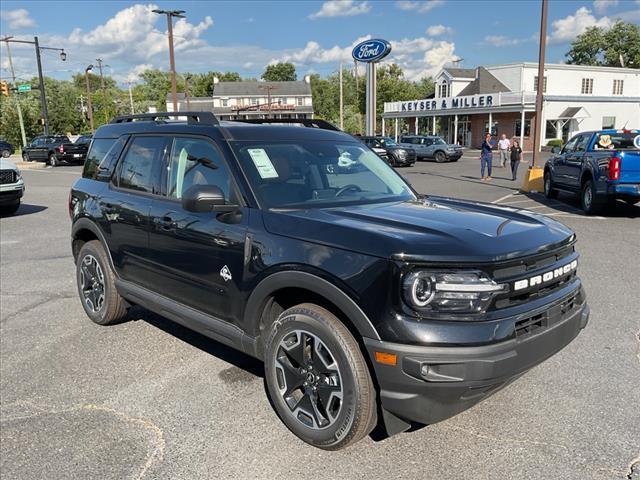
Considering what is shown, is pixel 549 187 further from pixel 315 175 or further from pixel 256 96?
pixel 256 96

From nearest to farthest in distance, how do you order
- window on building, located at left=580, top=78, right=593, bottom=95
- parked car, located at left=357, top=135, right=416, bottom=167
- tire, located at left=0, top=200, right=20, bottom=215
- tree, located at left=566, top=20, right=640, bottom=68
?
tire, located at left=0, top=200, right=20, bottom=215 < parked car, located at left=357, top=135, right=416, bottom=167 < window on building, located at left=580, top=78, right=593, bottom=95 < tree, located at left=566, top=20, right=640, bottom=68

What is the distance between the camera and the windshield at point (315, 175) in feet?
11.8

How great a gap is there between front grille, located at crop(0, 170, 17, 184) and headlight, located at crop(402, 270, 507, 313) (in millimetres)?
12252

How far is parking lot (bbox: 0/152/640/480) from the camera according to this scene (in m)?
3.00

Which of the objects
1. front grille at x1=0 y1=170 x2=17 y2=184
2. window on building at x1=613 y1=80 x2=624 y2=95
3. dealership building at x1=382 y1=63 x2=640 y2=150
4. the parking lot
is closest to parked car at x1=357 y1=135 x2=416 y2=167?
dealership building at x1=382 y1=63 x2=640 y2=150

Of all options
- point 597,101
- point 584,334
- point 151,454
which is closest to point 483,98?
point 597,101

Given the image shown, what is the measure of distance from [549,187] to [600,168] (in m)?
3.58

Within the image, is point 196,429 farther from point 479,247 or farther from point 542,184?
point 542,184

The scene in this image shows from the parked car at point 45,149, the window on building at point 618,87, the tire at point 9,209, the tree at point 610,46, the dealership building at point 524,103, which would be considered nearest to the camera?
the tire at point 9,209

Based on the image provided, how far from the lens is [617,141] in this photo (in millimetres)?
11898

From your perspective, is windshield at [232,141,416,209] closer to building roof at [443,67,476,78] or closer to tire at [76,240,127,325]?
tire at [76,240,127,325]

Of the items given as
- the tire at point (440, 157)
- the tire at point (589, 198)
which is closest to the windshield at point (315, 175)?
the tire at point (589, 198)

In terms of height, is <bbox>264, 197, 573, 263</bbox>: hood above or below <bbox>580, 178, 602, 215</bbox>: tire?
above

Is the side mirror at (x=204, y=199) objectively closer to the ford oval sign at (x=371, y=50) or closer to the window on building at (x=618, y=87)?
the ford oval sign at (x=371, y=50)
